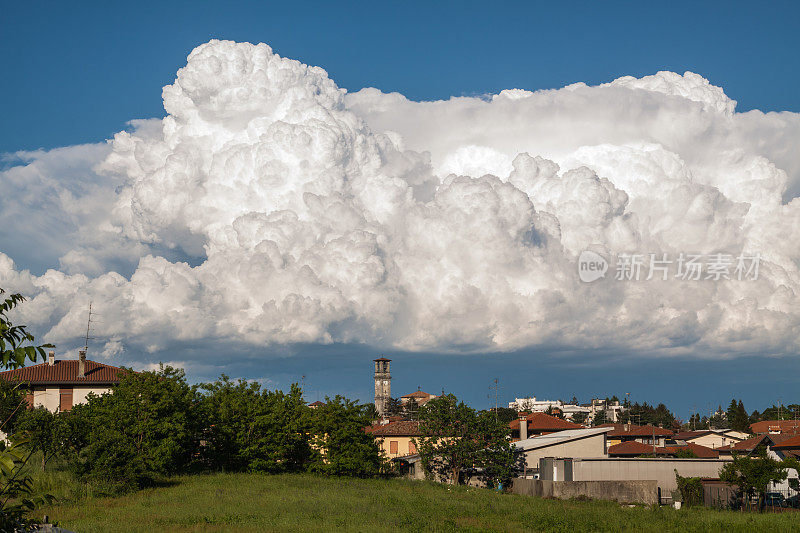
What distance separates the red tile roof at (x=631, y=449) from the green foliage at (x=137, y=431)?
1743 inches

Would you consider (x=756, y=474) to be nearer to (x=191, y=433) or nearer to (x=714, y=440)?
(x=191, y=433)

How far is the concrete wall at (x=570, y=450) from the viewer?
62312 mm

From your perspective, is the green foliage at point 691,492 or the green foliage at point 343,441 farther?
the green foliage at point 343,441

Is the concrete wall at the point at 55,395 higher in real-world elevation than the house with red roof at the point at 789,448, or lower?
higher

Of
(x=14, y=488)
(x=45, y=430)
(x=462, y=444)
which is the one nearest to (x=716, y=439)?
(x=462, y=444)

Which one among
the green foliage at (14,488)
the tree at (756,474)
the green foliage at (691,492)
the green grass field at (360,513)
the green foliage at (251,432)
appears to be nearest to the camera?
the green foliage at (14,488)

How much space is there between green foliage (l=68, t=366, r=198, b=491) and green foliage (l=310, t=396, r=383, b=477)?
10.9m

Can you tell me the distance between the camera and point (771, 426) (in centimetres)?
10912

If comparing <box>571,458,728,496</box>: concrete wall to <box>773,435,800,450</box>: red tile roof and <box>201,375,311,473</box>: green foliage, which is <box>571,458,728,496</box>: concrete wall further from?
<box>201,375,311,473</box>: green foliage

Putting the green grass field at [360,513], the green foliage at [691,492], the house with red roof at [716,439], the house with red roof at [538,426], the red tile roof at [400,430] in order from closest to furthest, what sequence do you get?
the green grass field at [360,513], the green foliage at [691,492], the red tile roof at [400,430], the house with red roof at [538,426], the house with red roof at [716,439]

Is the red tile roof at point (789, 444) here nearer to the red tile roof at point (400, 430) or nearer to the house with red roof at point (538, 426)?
Result: the house with red roof at point (538, 426)

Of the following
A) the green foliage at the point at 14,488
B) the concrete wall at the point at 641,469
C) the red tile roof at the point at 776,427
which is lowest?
the concrete wall at the point at 641,469

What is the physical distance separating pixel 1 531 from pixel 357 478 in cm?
5299

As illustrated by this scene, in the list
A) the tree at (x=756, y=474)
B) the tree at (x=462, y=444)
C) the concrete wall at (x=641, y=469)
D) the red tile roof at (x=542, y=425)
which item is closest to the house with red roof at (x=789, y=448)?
the concrete wall at (x=641, y=469)
